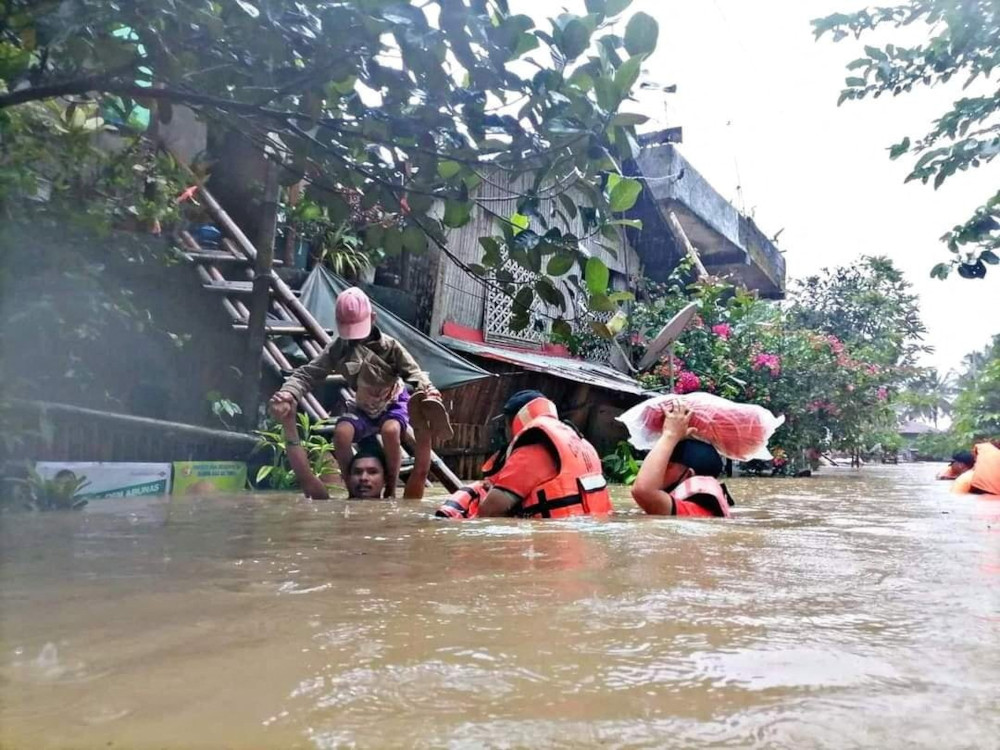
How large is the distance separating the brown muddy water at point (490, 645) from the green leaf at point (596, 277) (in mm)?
900

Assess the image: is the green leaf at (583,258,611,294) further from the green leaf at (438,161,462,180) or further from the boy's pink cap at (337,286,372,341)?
the boy's pink cap at (337,286,372,341)

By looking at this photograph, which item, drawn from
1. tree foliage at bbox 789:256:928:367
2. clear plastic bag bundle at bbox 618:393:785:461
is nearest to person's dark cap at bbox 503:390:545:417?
clear plastic bag bundle at bbox 618:393:785:461

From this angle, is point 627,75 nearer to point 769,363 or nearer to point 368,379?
point 368,379

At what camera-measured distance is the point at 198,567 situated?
2.12m

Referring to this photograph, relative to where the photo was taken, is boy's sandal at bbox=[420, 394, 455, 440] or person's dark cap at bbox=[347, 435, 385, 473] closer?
boy's sandal at bbox=[420, 394, 455, 440]

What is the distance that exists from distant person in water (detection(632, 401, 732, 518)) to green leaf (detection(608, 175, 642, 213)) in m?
1.56

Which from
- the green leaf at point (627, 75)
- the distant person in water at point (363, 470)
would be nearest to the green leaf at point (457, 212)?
the green leaf at point (627, 75)

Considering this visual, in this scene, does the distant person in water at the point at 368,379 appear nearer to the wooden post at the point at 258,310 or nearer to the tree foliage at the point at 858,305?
the wooden post at the point at 258,310

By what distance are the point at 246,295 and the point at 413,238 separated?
3340 mm

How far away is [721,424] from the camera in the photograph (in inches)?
162

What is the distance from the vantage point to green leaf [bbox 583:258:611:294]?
2.78 meters

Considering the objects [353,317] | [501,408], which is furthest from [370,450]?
[501,408]

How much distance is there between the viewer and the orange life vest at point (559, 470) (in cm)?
345

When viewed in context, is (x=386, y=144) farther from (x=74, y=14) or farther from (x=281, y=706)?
(x=281, y=706)
